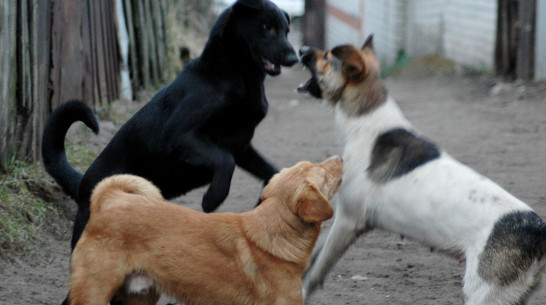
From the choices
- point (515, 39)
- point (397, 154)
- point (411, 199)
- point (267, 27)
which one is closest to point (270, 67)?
point (267, 27)

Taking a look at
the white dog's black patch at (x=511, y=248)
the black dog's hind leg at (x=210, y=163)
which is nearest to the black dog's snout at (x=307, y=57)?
the black dog's hind leg at (x=210, y=163)

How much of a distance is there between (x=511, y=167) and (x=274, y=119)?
471 cm

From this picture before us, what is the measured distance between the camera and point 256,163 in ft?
16.2

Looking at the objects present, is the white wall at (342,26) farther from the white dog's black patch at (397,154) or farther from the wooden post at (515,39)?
the white dog's black patch at (397,154)

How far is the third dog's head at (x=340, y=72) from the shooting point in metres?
4.18

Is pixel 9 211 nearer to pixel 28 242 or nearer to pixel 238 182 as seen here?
pixel 28 242

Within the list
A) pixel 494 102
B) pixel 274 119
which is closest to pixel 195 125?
pixel 274 119

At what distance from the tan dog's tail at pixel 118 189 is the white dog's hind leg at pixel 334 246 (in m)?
1.05

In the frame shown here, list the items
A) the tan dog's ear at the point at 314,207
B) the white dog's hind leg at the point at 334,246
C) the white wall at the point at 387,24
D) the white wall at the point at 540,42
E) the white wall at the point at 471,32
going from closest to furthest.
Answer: the tan dog's ear at the point at 314,207 < the white dog's hind leg at the point at 334,246 < the white wall at the point at 540,42 < the white wall at the point at 471,32 < the white wall at the point at 387,24

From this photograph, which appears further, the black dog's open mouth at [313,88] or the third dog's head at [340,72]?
the black dog's open mouth at [313,88]

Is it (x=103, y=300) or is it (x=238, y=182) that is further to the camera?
(x=238, y=182)

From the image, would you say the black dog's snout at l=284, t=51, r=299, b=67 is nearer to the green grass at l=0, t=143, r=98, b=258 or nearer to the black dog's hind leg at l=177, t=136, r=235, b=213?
the black dog's hind leg at l=177, t=136, r=235, b=213

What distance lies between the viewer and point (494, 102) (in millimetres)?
10633

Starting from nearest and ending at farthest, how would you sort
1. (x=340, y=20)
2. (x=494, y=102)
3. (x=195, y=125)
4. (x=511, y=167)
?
(x=195, y=125)
(x=511, y=167)
(x=494, y=102)
(x=340, y=20)
